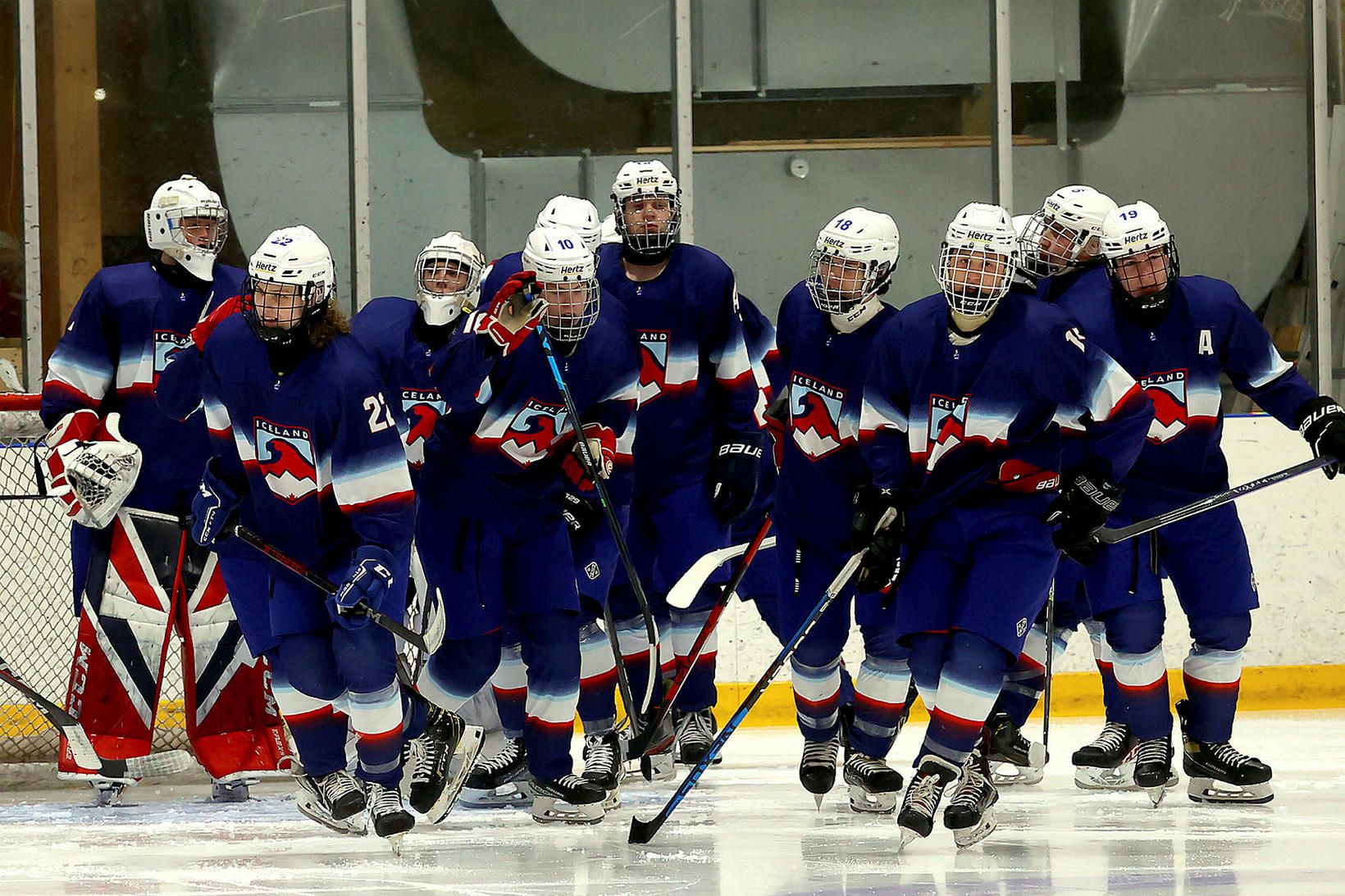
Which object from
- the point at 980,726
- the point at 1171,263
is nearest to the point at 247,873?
the point at 980,726

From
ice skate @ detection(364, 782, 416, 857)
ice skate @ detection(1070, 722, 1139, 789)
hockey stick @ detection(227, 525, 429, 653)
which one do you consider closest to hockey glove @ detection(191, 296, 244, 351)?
hockey stick @ detection(227, 525, 429, 653)

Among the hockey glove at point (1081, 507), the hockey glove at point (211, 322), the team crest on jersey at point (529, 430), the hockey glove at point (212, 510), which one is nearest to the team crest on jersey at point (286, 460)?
the hockey glove at point (212, 510)

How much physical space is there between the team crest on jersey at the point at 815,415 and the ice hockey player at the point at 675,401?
1.04 feet

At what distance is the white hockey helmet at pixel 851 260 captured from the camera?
405cm

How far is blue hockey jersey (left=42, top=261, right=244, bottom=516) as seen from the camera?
4406 millimetres

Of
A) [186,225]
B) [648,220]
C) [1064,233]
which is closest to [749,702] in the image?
[648,220]

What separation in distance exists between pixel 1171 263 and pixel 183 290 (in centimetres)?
225

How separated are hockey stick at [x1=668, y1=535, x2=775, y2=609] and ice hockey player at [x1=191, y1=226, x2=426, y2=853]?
682mm

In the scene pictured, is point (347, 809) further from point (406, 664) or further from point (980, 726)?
point (980, 726)

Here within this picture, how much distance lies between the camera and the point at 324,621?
3.68m

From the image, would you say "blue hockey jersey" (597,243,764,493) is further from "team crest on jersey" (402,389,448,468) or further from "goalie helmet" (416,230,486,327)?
"team crest on jersey" (402,389,448,468)

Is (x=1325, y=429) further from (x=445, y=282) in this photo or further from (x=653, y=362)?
(x=445, y=282)

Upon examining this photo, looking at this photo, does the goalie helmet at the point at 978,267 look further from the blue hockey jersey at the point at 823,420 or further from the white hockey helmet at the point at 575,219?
the white hockey helmet at the point at 575,219

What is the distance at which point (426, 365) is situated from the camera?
4.10 meters
